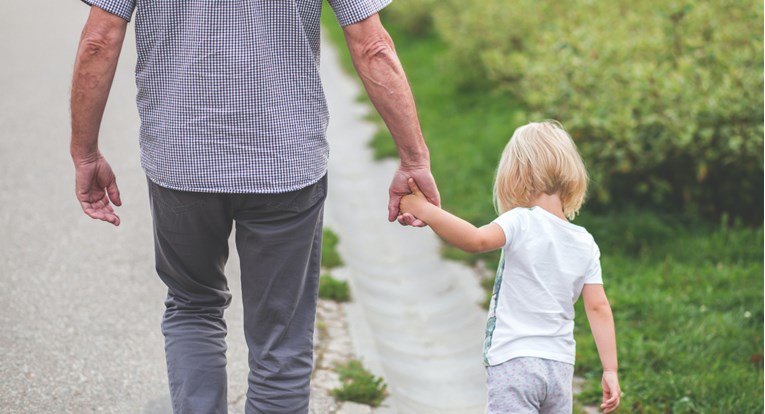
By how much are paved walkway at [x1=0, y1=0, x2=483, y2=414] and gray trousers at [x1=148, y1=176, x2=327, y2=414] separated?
0.73 metres

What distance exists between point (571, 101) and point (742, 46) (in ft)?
3.76

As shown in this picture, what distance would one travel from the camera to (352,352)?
4.24m

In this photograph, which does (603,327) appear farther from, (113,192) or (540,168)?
(113,192)

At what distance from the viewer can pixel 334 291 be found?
16.0ft

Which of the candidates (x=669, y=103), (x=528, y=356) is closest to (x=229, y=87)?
(x=528, y=356)

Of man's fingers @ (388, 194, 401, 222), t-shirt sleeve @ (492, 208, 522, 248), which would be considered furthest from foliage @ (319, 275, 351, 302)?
t-shirt sleeve @ (492, 208, 522, 248)

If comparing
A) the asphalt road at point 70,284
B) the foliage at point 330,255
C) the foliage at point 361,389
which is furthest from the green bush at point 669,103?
the foliage at point 361,389

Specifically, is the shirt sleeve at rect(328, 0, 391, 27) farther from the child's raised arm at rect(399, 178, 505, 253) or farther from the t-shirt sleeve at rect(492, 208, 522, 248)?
the t-shirt sleeve at rect(492, 208, 522, 248)

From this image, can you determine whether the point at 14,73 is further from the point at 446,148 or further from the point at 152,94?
the point at 152,94

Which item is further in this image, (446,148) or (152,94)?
(446,148)

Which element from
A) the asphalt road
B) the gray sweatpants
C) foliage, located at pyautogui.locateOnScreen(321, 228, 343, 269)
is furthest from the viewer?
foliage, located at pyautogui.locateOnScreen(321, 228, 343, 269)

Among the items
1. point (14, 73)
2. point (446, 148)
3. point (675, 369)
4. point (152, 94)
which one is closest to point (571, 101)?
point (446, 148)

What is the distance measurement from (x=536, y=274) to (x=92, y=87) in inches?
53.0

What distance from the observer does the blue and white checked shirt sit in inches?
99.4
